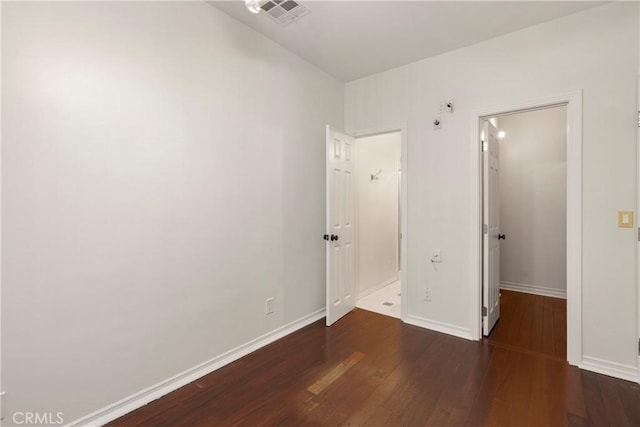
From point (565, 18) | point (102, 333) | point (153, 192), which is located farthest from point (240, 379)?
point (565, 18)

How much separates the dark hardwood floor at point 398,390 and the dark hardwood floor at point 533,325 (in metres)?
0.06

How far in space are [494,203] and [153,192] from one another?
324cm

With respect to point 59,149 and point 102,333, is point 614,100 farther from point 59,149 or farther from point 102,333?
point 102,333

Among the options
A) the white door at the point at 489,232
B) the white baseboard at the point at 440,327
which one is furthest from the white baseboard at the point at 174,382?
the white door at the point at 489,232

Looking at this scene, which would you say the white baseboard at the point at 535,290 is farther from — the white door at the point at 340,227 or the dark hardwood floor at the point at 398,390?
the white door at the point at 340,227

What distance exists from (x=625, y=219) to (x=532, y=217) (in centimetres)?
218

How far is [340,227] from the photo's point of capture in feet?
10.9

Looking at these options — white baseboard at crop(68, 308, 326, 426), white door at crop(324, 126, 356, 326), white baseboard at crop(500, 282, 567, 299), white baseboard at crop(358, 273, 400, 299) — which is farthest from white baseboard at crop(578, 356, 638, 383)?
white baseboard at crop(68, 308, 326, 426)

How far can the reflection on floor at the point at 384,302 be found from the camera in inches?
140

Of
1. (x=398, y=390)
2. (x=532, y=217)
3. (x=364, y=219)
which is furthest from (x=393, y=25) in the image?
(x=532, y=217)

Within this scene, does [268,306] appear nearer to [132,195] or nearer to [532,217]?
[132,195]

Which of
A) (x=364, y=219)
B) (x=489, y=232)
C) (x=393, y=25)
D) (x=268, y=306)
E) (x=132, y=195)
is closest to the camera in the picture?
(x=132, y=195)

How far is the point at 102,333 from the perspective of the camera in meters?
1.76

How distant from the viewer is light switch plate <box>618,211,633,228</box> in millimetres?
2154
